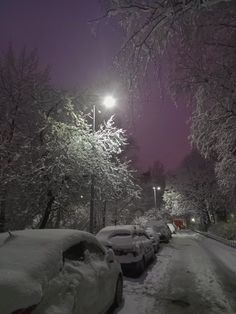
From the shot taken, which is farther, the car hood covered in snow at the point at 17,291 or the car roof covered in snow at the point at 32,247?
the car roof covered in snow at the point at 32,247

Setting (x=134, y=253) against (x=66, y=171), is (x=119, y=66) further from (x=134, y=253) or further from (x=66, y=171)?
(x=66, y=171)

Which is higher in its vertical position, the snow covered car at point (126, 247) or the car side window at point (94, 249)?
the snow covered car at point (126, 247)

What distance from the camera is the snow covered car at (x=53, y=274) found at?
3877 millimetres

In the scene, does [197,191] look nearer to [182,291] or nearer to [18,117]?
[18,117]

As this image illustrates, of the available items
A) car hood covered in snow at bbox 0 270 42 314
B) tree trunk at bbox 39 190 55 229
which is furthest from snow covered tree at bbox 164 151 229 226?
car hood covered in snow at bbox 0 270 42 314

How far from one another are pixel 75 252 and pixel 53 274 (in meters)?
1.34

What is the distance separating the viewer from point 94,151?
18703 mm

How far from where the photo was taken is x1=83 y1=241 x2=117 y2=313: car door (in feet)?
19.9

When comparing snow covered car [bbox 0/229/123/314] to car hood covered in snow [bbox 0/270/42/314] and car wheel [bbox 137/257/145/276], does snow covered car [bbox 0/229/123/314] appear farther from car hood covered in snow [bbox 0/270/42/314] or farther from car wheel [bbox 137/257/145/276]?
car wheel [bbox 137/257/145/276]

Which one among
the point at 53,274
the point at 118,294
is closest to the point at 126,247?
the point at 118,294

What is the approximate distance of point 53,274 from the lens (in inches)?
182

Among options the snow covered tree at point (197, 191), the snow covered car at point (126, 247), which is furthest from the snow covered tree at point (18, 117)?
the snow covered tree at point (197, 191)

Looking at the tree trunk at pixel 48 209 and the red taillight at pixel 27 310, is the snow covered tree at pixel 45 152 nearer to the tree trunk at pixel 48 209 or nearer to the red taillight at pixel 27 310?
the tree trunk at pixel 48 209

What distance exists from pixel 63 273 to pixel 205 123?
811 centimetres
